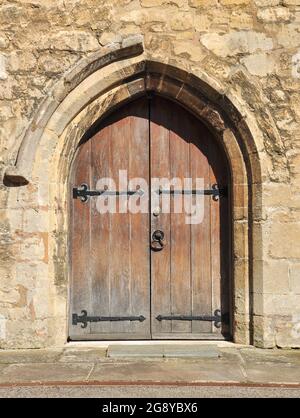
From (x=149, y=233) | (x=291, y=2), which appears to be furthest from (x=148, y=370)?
(x=291, y=2)

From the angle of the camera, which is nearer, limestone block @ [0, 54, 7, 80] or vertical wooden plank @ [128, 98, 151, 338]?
limestone block @ [0, 54, 7, 80]

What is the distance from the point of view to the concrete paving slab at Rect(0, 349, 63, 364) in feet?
13.7

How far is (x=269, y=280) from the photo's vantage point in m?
4.57

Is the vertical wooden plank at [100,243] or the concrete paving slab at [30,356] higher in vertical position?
the vertical wooden plank at [100,243]

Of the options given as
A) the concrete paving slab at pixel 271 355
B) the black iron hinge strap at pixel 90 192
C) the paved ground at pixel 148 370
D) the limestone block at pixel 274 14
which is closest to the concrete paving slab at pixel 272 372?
the paved ground at pixel 148 370

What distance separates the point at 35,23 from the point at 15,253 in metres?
1.92

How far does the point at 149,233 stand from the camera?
496 cm

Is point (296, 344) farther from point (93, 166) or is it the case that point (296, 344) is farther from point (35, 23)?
point (35, 23)

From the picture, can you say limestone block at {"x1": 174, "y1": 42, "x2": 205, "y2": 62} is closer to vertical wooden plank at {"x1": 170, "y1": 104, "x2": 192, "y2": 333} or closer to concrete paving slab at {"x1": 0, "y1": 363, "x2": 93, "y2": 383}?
vertical wooden plank at {"x1": 170, "y1": 104, "x2": 192, "y2": 333}

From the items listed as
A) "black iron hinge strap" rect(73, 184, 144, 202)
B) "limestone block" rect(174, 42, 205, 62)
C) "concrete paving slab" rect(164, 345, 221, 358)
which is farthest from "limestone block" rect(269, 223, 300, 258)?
"limestone block" rect(174, 42, 205, 62)

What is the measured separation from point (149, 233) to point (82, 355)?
1.22 m

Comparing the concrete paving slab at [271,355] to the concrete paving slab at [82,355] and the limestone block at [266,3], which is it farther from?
the limestone block at [266,3]

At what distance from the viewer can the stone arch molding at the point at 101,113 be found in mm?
4594

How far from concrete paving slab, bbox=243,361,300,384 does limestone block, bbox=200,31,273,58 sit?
8.18ft
